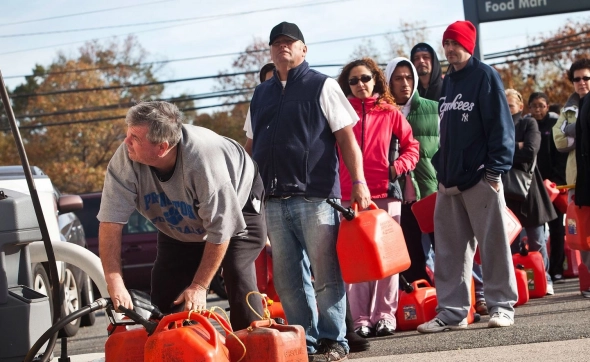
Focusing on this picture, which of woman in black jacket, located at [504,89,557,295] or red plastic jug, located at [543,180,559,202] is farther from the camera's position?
red plastic jug, located at [543,180,559,202]

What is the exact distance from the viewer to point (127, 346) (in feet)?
14.3

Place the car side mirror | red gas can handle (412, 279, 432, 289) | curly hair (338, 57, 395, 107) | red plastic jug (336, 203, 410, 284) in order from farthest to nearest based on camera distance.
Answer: the car side mirror, red gas can handle (412, 279, 432, 289), curly hair (338, 57, 395, 107), red plastic jug (336, 203, 410, 284)

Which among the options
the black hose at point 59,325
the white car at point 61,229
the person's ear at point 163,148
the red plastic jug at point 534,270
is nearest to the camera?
the black hose at point 59,325

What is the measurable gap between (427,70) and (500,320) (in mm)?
2758

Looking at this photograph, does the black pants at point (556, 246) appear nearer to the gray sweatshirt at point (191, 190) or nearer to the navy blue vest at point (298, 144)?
the navy blue vest at point (298, 144)

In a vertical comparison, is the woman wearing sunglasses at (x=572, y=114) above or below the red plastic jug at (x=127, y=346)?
above

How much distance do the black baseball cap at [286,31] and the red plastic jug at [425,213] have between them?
203 cm

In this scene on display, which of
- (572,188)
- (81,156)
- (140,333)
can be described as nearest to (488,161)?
(572,188)

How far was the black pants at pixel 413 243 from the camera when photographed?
820 centimetres

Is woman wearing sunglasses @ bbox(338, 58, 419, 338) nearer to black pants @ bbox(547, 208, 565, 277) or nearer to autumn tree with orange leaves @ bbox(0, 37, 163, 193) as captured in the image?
black pants @ bbox(547, 208, 565, 277)

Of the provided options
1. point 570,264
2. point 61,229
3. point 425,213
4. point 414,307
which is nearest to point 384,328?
point 414,307

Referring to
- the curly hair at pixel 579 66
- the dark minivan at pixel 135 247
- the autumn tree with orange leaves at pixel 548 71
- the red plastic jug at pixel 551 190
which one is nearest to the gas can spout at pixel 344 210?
the curly hair at pixel 579 66

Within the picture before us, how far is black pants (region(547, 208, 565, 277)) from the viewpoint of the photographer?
36.9 ft

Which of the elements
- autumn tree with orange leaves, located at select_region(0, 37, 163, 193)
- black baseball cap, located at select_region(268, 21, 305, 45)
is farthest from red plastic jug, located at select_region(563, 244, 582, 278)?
autumn tree with orange leaves, located at select_region(0, 37, 163, 193)
